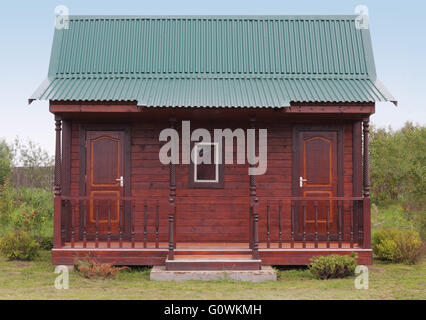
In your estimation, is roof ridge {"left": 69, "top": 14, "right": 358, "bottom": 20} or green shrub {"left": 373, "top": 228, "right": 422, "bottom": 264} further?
roof ridge {"left": 69, "top": 14, "right": 358, "bottom": 20}

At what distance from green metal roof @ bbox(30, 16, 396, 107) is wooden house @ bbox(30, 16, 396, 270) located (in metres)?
0.03

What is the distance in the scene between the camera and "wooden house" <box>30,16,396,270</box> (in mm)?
9320

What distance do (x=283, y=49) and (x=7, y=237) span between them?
754cm

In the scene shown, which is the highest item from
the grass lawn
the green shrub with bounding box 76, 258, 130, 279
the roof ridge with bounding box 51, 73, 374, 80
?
the roof ridge with bounding box 51, 73, 374, 80

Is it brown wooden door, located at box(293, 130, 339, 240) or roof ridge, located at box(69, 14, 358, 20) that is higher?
roof ridge, located at box(69, 14, 358, 20)

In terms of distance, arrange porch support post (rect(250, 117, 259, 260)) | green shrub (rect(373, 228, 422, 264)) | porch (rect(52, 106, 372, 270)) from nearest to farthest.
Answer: porch support post (rect(250, 117, 259, 260)) < porch (rect(52, 106, 372, 270)) < green shrub (rect(373, 228, 422, 264))

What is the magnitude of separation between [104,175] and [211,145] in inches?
90.9

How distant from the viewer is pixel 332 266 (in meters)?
8.67

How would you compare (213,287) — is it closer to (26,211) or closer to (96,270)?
(96,270)

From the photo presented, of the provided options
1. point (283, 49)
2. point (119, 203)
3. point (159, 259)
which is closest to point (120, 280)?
point (159, 259)

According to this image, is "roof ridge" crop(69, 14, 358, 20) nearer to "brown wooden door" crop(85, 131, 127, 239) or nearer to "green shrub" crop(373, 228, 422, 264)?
"brown wooden door" crop(85, 131, 127, 239)

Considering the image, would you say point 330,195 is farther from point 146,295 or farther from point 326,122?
point 146,295

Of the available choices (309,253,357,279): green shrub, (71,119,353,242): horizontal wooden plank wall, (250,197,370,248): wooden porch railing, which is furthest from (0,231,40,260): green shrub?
(309,253,357,279): green shrub

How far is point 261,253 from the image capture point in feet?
30.5
